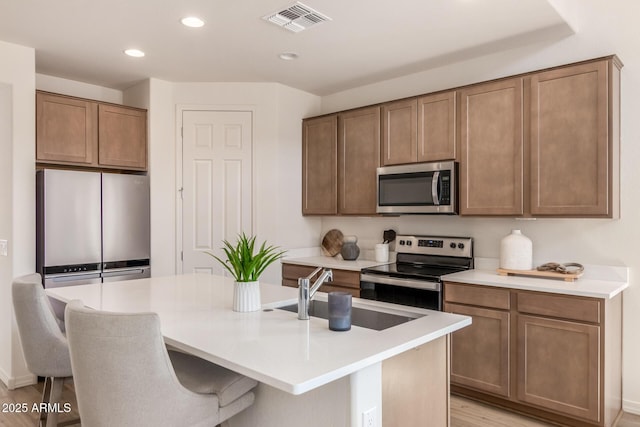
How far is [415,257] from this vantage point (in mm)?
3820

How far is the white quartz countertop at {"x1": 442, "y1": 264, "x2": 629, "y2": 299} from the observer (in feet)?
8.29

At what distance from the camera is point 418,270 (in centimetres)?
350

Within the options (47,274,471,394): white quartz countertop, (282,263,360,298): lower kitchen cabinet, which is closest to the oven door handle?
(282,263,360,298): lower kitchen cabinet

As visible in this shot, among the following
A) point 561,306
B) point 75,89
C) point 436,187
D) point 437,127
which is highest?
point 75,89

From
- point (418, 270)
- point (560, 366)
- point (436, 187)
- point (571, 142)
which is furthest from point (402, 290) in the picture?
point (571, 142)

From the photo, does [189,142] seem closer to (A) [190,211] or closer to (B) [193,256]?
(A) [190,211]

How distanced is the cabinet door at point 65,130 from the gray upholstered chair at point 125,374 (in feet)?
8.22

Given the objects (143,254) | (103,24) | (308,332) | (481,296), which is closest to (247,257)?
(308,332)

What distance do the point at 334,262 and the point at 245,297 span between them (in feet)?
6.82

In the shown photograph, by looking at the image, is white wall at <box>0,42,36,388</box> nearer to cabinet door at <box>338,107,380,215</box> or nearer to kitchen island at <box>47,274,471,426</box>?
kitchen island at <box>47,274,471,426</box>

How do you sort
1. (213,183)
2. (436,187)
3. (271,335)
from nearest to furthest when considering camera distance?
1. (271,335)
2. (436,187)
3. (213,183)

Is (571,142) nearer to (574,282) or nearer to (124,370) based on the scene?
(574,282)

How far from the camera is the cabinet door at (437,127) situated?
3322 millimetres

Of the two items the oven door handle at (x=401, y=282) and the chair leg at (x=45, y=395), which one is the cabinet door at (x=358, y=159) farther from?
the chair leg at (x=45, y=395)
